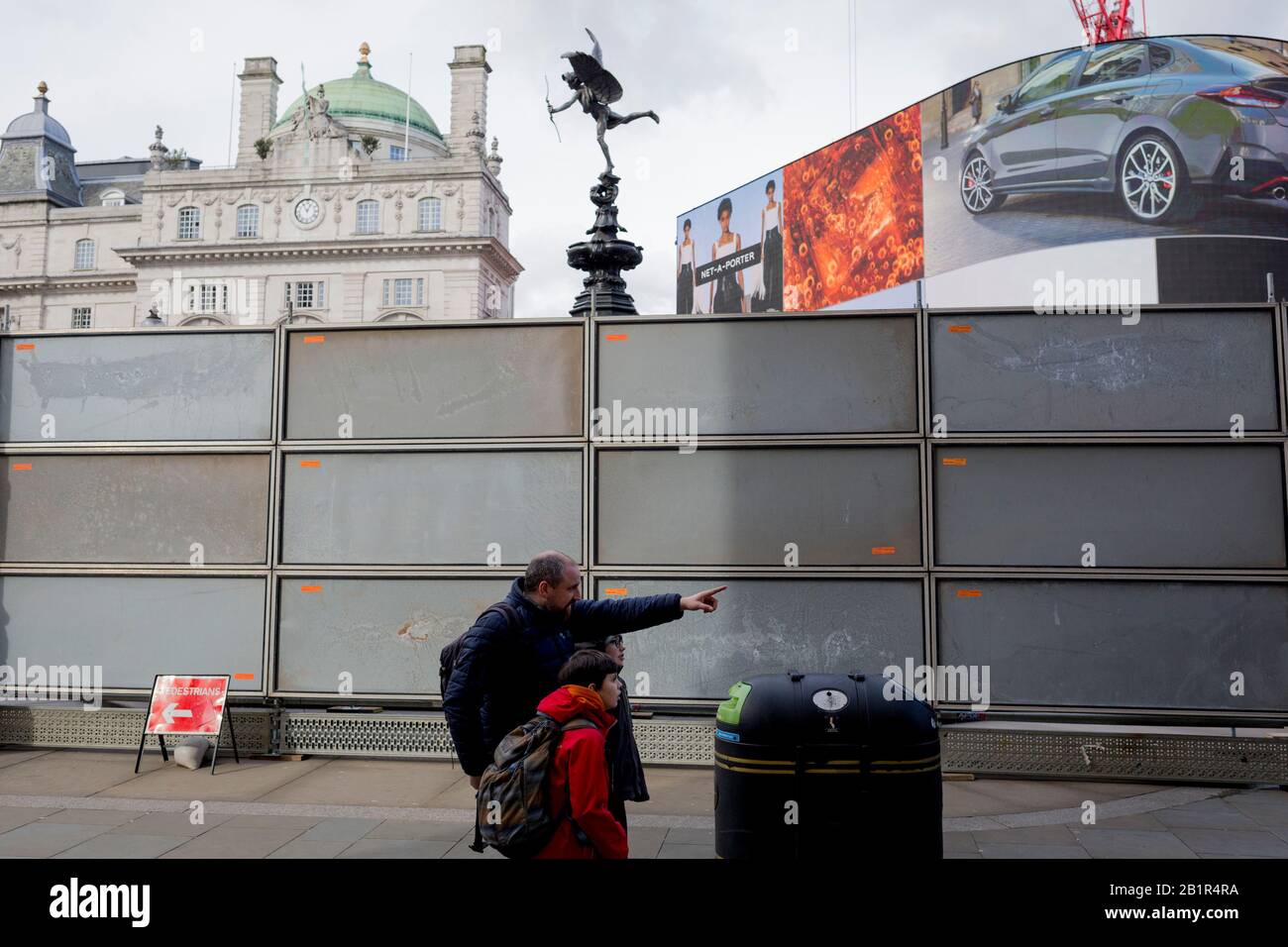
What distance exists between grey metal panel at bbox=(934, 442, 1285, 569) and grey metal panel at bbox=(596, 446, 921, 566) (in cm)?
42

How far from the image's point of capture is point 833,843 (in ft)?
Result: 17.6

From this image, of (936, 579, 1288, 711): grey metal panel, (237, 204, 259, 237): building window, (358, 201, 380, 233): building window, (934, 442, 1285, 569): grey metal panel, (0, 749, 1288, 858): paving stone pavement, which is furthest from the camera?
(237, 204, 259, 237): building window

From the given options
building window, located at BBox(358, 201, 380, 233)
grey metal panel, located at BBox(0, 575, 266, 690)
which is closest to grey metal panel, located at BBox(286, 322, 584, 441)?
grey metal panel, located at BBox(0, 575, 266, 690)

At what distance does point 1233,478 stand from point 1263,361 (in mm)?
977

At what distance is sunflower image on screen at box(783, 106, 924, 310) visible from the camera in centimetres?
4825

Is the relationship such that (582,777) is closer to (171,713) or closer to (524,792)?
(524,792)

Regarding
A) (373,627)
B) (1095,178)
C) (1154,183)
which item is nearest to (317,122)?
(1095,178)

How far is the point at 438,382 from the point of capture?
9.10 meters

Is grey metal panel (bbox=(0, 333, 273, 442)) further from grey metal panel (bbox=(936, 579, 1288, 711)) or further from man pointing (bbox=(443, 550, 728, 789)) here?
grey metal panel (bbox=(936, 579, 1288, 711))

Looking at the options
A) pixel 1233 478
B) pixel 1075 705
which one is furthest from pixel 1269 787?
pixel 1233 478

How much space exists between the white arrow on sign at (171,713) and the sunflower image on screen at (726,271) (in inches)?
2087

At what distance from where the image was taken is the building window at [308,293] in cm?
7319
